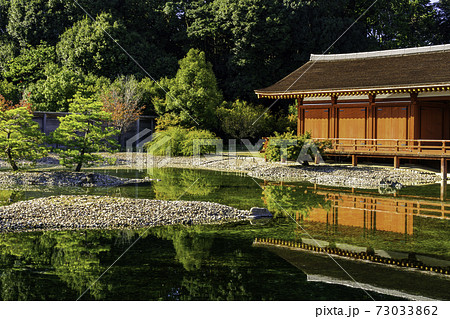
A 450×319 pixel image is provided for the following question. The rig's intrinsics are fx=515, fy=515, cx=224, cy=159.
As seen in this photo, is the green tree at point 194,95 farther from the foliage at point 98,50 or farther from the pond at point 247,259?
the pond at point 247,259

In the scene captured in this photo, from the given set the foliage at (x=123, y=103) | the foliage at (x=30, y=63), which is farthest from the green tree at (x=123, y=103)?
the foliage at (x=30, y=63)

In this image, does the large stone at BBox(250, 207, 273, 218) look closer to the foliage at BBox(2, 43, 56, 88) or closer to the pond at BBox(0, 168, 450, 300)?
the pond at BBox(0, 168, 450, 300)

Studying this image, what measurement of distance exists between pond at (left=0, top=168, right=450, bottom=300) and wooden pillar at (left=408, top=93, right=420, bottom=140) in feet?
30.8

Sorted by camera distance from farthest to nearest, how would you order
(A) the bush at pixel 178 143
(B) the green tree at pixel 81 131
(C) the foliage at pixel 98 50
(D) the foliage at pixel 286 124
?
(C) the foliage at pixel 98 50, (D) the foliage at pixel 286 124, (A) the bush at pixel 178 143, (B) the green tree at pixel 81 131

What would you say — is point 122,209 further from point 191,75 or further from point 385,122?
point 191,75

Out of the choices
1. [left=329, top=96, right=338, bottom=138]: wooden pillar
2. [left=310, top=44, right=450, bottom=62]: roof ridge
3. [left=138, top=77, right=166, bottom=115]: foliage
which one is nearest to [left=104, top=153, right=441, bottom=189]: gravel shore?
[left=329, top=96, right=338, bottom=138]: wooden pillar

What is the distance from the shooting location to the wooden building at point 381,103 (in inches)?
862

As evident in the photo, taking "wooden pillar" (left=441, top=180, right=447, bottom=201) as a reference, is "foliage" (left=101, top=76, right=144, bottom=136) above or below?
above

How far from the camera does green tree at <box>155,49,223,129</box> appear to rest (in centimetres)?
3145

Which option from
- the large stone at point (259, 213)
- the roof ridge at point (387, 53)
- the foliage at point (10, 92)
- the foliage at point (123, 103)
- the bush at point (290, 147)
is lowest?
the large stone at point (259, 213)

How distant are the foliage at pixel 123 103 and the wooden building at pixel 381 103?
9670 millimetres

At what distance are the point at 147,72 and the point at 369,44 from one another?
17.2m

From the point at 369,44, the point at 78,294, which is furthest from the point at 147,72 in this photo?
the point at 78,294

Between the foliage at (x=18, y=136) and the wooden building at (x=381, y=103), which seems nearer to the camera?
the foliage at (x=18, y=136)
